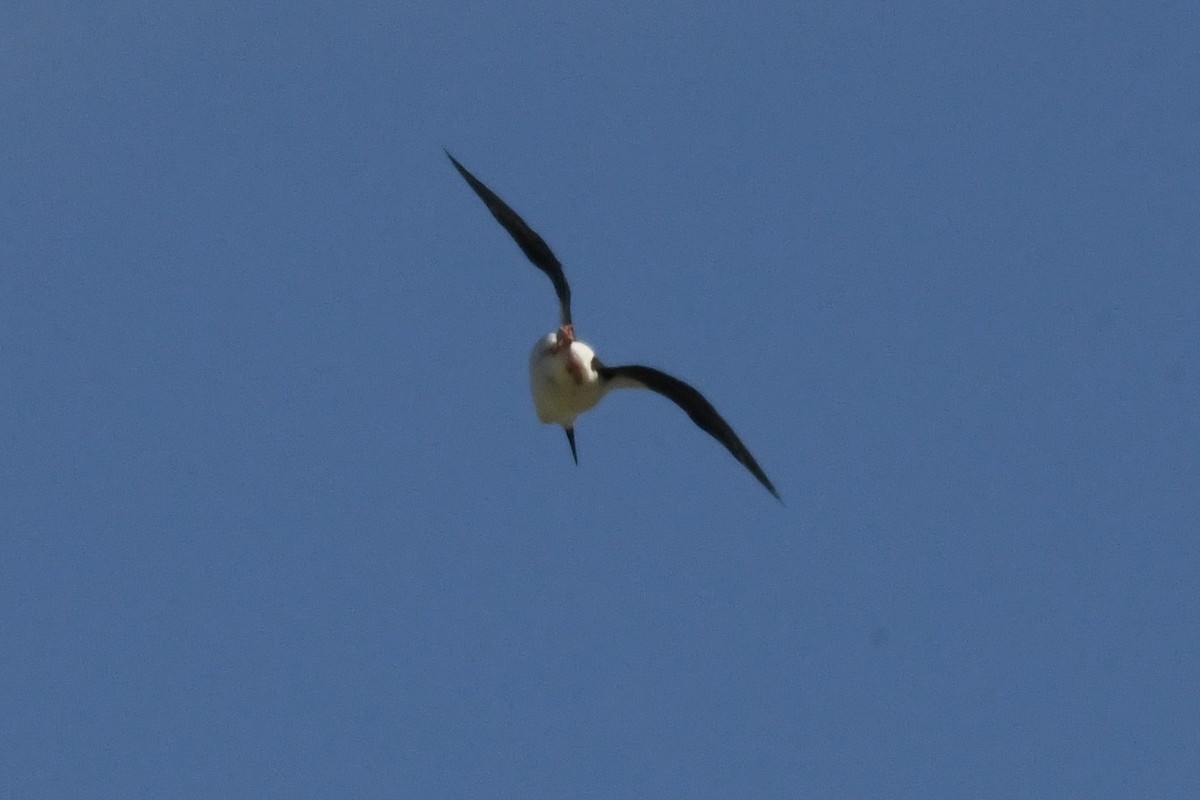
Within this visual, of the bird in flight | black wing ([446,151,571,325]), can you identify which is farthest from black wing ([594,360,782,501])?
black wing ([446,151,571,325])

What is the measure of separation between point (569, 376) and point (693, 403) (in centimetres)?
121

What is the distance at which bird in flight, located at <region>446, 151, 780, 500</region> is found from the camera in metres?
22.5

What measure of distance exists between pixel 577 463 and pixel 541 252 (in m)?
2.36

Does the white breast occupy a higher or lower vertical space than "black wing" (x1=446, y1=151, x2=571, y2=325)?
lower

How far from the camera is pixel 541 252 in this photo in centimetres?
2308

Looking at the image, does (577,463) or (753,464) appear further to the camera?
(577,463)

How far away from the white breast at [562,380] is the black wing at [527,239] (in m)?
0.41

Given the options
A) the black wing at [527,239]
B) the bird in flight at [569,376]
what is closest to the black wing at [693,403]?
the bird in flight at [569,376]

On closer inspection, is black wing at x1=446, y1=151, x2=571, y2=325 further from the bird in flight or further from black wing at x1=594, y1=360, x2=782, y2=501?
black wing at x1=594, y1=360, x2=782, y2=501

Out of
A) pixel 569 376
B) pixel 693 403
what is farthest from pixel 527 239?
pixel 693 403

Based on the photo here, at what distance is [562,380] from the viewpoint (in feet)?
74.8

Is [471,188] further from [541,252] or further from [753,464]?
[753,464]

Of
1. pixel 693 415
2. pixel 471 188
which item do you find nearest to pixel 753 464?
pixel 693 415

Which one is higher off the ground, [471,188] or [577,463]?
Answer: [471,188]
